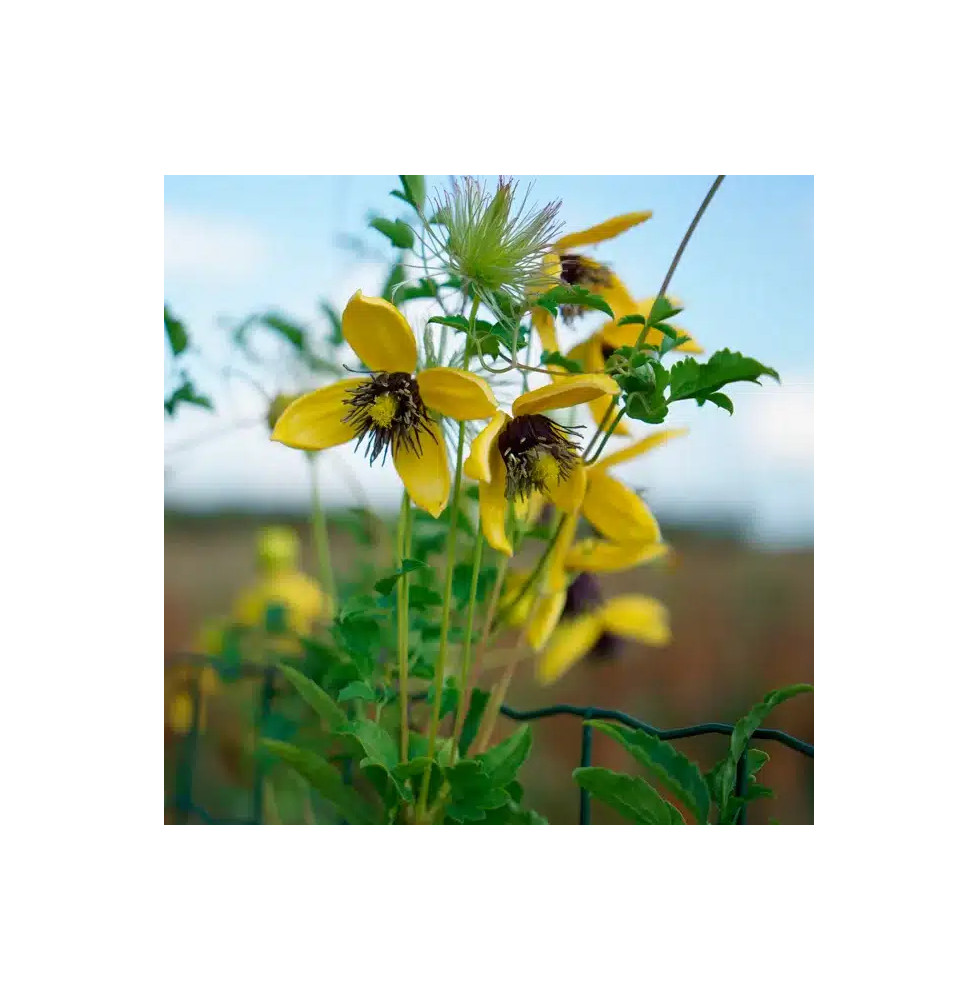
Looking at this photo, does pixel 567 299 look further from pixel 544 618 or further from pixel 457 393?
pixel 544 618

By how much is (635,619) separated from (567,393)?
1.10 ft

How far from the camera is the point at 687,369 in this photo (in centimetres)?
40

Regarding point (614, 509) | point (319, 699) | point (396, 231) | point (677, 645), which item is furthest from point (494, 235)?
point (677, 645)

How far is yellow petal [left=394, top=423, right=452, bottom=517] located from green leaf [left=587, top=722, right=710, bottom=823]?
A: 0.15 m

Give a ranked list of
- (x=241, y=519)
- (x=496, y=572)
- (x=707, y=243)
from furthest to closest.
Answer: (x=241, y=519), (x=707, y=243), (x=496, y=572)

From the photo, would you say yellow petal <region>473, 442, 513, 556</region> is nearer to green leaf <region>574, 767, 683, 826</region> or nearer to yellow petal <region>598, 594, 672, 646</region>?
green leaf <region>574, 767, 683, 826</region>

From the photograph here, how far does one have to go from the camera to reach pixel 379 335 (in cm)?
43

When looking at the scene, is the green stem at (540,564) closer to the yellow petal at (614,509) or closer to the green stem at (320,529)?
the yellow petal at (614,509)

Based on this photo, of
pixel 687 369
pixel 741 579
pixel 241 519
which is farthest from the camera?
pixel 741 579

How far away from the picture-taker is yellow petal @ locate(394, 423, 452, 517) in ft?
1.46

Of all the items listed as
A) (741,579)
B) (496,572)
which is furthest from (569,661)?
(741,579)

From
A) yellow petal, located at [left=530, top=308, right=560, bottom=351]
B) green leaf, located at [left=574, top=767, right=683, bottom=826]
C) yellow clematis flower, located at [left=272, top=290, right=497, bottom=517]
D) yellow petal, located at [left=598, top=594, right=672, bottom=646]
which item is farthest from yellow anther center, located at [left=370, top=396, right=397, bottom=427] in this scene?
yellow petal, located at [left=598, top=594, right=672, bottom=646]

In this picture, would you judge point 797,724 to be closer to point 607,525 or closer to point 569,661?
point 569,661

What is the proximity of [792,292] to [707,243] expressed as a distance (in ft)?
0.40
